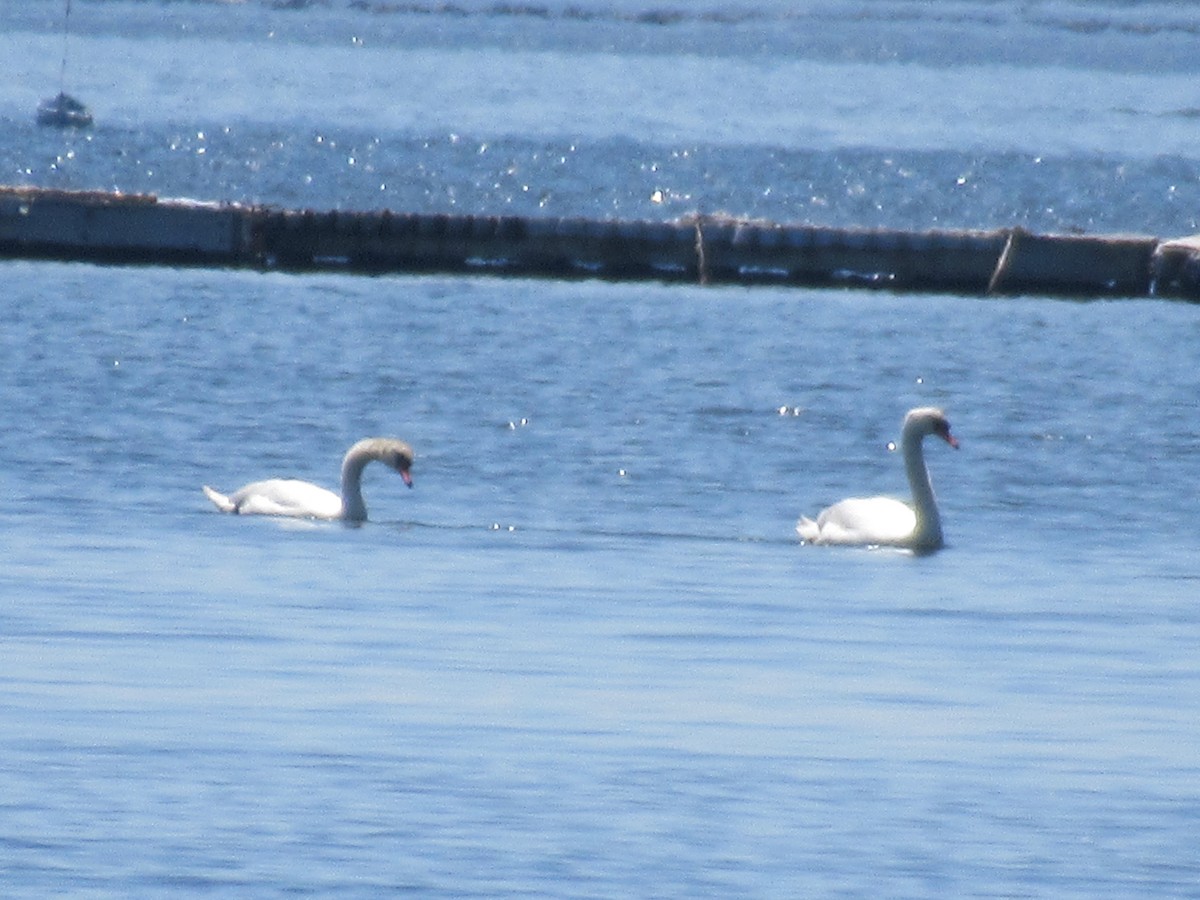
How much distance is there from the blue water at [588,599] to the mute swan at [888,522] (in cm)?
17

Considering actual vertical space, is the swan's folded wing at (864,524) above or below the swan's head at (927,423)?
below

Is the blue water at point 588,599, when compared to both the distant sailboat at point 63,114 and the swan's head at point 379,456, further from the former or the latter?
the distant sailboat at point 63,114

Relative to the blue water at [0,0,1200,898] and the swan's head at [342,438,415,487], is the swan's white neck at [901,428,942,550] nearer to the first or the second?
the blue water at [0,0,1200,898]

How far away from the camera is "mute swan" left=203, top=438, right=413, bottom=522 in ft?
72.1

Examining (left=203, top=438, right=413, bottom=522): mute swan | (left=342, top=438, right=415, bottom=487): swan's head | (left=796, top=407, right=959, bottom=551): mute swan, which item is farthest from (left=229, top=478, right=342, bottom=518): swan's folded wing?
(left=796, top=407, right=959, bottom=551): mute swan

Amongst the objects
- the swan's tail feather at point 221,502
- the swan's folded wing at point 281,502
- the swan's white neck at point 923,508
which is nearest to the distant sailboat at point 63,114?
the swan's tail feather at point 221,502

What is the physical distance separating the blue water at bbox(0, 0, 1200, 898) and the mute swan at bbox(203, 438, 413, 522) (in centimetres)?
16

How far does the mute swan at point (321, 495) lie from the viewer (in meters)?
22.0

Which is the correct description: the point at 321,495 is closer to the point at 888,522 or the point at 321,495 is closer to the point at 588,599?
the point at 888,522

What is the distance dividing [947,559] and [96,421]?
9.00 meters

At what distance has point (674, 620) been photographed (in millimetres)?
18203

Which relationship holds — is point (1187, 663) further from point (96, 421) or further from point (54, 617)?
point (96, 421)

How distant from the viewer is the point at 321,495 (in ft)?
73.1

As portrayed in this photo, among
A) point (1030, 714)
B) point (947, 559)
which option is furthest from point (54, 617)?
point (947, 559)
